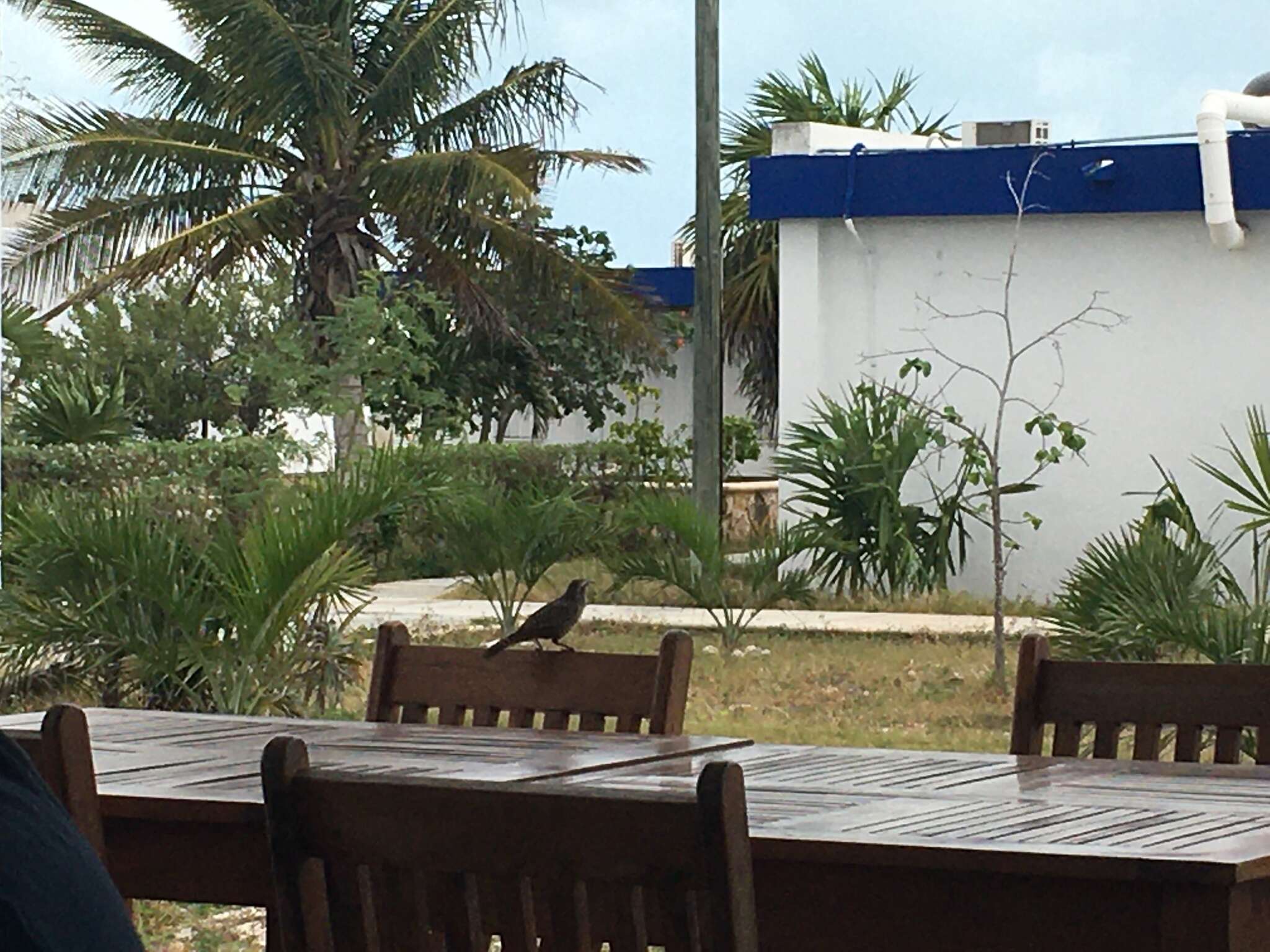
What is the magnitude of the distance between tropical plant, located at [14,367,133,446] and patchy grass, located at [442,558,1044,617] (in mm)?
2777

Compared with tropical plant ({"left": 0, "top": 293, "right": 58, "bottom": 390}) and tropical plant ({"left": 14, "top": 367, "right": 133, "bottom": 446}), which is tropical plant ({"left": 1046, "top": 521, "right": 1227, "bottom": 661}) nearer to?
tropical plant ({"left": 0, "top": 293, "right": 58, "bottom": 390})

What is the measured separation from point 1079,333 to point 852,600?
8.81 feet

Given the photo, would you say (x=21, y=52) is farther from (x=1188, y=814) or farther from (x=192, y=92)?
(x=1188, y=814)

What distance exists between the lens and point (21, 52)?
81.5ft

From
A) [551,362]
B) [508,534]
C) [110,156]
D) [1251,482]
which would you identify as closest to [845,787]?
[508,534]

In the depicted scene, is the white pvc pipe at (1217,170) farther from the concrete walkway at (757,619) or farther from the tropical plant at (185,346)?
the tropical plant at (185,346)

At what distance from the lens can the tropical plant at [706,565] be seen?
12219 millimetres

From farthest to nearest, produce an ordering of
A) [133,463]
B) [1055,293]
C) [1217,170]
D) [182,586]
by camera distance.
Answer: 1. [1055,293]
2. [133,463]
3. [1217,170]
4. [182,586]

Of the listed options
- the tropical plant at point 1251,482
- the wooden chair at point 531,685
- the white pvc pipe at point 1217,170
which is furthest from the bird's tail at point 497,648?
the white pvc pipe at point 1217,170

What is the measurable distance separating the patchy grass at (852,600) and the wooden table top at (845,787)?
10.5 meters

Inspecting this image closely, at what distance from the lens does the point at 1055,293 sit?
16.3m

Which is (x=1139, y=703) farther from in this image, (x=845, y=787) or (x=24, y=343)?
(x=24, y=343)

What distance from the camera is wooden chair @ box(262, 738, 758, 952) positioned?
210 centimetres

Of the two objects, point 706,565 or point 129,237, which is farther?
point 129,237
